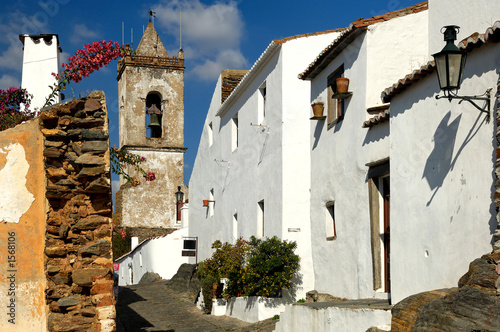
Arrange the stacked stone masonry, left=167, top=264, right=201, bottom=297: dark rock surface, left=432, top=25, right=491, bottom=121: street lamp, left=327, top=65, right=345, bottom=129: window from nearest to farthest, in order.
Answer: left=432, top=25, right=491, bottom=121: street lamp
the stacked stone masonry
left=327, top=65, right=345, bottom=129: window
left=167, top=264, right=201, bottom=297: dark rock surface

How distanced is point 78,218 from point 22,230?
2.17 ft

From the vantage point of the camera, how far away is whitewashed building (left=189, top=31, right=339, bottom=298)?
1648 centimetres

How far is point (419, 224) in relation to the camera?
9.48 metres

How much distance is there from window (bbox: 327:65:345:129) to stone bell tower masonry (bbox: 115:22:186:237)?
23288mm

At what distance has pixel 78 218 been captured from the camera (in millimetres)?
8336

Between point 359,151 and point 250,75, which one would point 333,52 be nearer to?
point 359,151

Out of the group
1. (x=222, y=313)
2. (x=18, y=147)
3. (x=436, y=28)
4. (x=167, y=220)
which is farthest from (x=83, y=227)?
(x=167, y=220)

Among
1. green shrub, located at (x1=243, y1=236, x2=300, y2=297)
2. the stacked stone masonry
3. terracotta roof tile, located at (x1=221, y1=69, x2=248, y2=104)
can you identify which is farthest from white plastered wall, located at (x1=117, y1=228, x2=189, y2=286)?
the stacked stone masonry

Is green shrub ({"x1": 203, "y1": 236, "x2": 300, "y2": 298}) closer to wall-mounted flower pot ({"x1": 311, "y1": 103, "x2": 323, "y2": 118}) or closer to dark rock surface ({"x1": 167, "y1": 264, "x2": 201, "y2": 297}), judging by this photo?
wall-mounted flower pot ({"x1": 311, "y1": 103, "x2": 323, "y2": 118})

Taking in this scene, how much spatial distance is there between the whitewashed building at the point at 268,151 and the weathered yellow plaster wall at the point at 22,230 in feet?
28.1

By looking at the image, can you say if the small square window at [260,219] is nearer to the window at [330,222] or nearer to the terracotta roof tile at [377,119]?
the window at [330,222]

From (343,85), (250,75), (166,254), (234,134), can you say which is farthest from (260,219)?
(166,254)

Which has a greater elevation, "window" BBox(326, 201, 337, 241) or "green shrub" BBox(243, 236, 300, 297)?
"window" BBox(326, 201, 337, 241)

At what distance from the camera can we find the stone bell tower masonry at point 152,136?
3775cm
